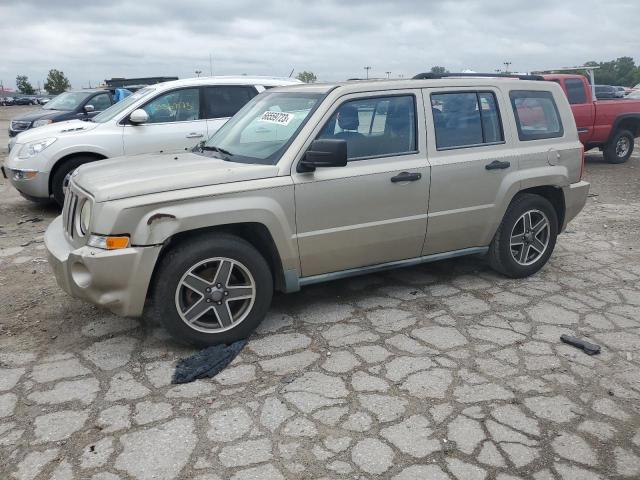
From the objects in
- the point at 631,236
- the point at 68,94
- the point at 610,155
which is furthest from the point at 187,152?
the point at 610,155

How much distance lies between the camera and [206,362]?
3729 millimetres

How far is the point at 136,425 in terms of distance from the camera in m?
3.07

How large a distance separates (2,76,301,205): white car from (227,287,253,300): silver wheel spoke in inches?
152

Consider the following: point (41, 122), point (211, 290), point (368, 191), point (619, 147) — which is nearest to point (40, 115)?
point (41, 122)

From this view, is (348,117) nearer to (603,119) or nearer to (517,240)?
(517,240)

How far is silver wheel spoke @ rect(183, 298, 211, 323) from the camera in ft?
12.5

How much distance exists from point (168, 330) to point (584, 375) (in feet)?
8.88

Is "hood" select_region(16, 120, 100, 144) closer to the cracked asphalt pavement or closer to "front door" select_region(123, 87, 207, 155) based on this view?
"front door" select_region(123, 87, 207, 155)

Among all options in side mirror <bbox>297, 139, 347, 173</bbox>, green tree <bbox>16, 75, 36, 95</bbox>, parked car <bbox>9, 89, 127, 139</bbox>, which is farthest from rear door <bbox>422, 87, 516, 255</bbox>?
green tree <bbox>16, 75, 36, 95</bbox>

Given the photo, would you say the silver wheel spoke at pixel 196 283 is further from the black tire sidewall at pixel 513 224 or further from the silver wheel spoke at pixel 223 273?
the black tire sidewall at pixel 513 224

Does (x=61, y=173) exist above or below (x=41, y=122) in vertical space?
below

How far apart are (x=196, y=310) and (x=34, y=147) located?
16.3ft

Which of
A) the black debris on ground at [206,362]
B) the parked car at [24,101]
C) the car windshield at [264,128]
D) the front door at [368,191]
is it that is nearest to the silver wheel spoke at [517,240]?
the front door at [368,191]

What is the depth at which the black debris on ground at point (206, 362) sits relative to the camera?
3569mm
